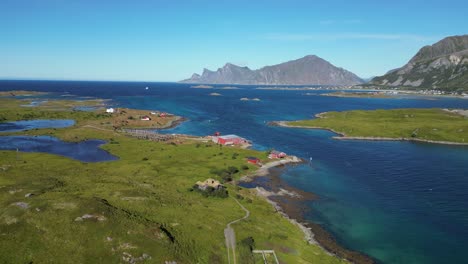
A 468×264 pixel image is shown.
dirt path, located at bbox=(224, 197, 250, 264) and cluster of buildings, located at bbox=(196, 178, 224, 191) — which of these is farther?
cluster of buildings, located at bbox=(196, 178, 224, 191)

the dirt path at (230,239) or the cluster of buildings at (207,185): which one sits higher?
the cluster of buildings at (207,185)

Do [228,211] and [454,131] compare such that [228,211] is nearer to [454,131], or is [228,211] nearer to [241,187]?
[241,187]

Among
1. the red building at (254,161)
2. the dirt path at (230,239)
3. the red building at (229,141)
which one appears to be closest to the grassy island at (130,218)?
the dirt path at (230,239)

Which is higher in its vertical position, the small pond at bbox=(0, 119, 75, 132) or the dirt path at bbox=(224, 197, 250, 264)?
the small pond at bbox=(0, 119, 75, 132)

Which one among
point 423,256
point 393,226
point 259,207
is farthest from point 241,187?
point 423,256

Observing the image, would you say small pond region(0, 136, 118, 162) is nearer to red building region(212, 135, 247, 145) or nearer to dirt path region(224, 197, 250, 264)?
red building region(212, 135, 247, 145)

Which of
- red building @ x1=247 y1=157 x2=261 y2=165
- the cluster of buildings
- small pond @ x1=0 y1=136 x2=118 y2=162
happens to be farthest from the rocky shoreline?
small pond @ x1=0 y1=136 x2=118 y2=162

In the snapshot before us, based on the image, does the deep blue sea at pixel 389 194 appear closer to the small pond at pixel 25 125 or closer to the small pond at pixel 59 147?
the small pond at pixel 59 147
